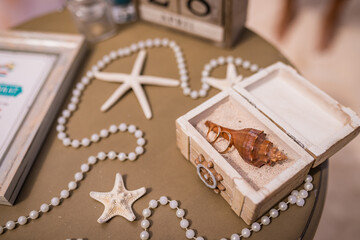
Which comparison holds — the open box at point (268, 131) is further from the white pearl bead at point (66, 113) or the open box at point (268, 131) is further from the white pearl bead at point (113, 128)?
the white pearl bead at point (66, 113)

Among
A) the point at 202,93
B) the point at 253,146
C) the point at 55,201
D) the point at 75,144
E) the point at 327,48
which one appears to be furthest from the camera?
the point at 327,48

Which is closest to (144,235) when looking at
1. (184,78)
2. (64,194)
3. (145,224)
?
(145,224)

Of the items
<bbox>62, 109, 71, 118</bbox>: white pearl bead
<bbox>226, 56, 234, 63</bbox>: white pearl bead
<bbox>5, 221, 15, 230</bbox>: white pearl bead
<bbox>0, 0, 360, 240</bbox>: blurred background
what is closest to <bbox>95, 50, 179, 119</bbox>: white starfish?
<bbox>62, 109, 71, 118</bbox>: white pearl bead

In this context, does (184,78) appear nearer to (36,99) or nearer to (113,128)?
(113,128)

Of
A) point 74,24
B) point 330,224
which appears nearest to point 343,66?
point 330,224

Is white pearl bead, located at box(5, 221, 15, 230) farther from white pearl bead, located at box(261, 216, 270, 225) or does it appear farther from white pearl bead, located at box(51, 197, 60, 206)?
white pearl bead, located at box(261, 216, 270, 225)

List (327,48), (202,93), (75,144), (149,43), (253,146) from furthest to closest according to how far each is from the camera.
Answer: (327,48), (149,43), (202,93), (75,144), (253,146)
